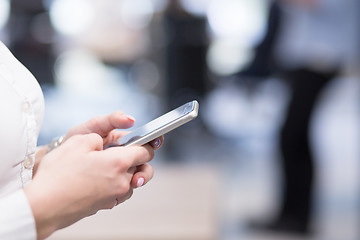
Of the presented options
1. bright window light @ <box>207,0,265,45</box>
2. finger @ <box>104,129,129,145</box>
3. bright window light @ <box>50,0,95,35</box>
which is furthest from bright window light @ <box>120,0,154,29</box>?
finger @ <box>104,129,129,145</box>

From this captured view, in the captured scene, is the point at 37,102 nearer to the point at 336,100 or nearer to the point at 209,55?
the point at 209,55

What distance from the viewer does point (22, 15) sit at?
324cm

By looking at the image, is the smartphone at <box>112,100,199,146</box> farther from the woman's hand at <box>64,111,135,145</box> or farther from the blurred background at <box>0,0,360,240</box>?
the blurred background at <box>0,0,360,240</box>

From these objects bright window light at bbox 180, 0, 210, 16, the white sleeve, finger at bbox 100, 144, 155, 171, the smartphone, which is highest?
the smartphone

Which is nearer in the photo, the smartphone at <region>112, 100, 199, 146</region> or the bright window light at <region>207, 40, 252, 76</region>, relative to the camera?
the smartphone at <region>112, 100, 199, 146</region>

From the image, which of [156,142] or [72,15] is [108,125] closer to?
[156,142]

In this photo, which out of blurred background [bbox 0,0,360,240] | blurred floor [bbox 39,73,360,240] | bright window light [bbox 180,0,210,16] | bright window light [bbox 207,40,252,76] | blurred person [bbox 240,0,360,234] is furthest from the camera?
bright window light [bbox 207,40,252,76]

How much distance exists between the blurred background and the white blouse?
639 millimetres

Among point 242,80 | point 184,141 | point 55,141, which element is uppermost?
point 55,141

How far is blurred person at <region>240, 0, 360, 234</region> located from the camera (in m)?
1.99

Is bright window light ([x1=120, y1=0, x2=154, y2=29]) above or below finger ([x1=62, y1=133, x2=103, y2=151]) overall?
below

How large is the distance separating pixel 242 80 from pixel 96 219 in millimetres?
2583

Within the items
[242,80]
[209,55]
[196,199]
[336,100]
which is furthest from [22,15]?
[336,100]

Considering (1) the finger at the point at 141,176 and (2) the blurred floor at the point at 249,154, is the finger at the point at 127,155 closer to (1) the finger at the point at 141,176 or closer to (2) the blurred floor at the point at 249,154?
(1) the finger at the point at 141,176
